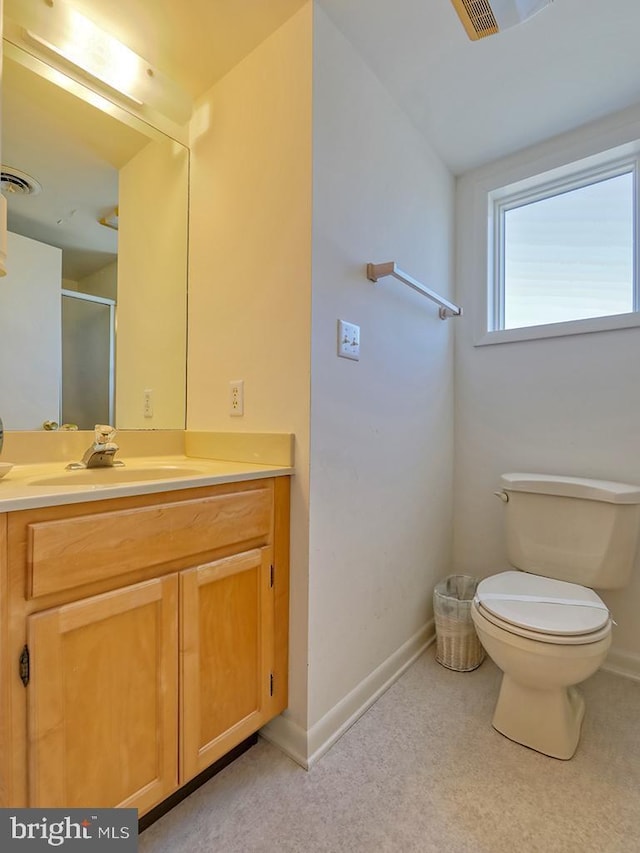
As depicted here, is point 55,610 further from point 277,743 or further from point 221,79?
point 221,79

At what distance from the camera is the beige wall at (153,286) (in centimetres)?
154

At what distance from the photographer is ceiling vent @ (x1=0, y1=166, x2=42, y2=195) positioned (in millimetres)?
1226

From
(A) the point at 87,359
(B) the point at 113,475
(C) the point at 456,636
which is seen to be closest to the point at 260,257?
(A) the point at 87,359

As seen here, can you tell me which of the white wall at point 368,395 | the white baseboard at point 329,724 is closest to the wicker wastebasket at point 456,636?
the white wall at point 368,395

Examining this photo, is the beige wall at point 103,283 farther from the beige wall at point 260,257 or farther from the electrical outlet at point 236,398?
Result: the electrical outlet at point 236,398

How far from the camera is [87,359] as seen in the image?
4.67 feet

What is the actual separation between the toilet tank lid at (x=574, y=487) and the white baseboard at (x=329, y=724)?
865 mm

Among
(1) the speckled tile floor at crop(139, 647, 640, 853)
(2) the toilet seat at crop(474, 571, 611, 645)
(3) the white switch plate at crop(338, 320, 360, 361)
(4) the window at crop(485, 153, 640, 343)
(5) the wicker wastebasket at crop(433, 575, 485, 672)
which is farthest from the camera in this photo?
(4) the window at crop(485, 153, 640, 343)

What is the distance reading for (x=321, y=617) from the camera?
4.12 feet

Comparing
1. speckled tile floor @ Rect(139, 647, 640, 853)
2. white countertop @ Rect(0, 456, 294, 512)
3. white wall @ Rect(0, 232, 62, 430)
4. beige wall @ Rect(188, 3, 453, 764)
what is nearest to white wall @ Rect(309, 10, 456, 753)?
beige wall @ Rect(188, 3, 453, 764)

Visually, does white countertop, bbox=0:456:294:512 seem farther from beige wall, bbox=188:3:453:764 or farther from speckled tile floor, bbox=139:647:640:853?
speckled tile floor, bbox=139:647:640:853

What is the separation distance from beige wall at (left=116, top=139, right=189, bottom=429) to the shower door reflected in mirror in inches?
1.8

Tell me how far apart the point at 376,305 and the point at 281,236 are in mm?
419

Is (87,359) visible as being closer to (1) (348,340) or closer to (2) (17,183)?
(2) (17,183)
